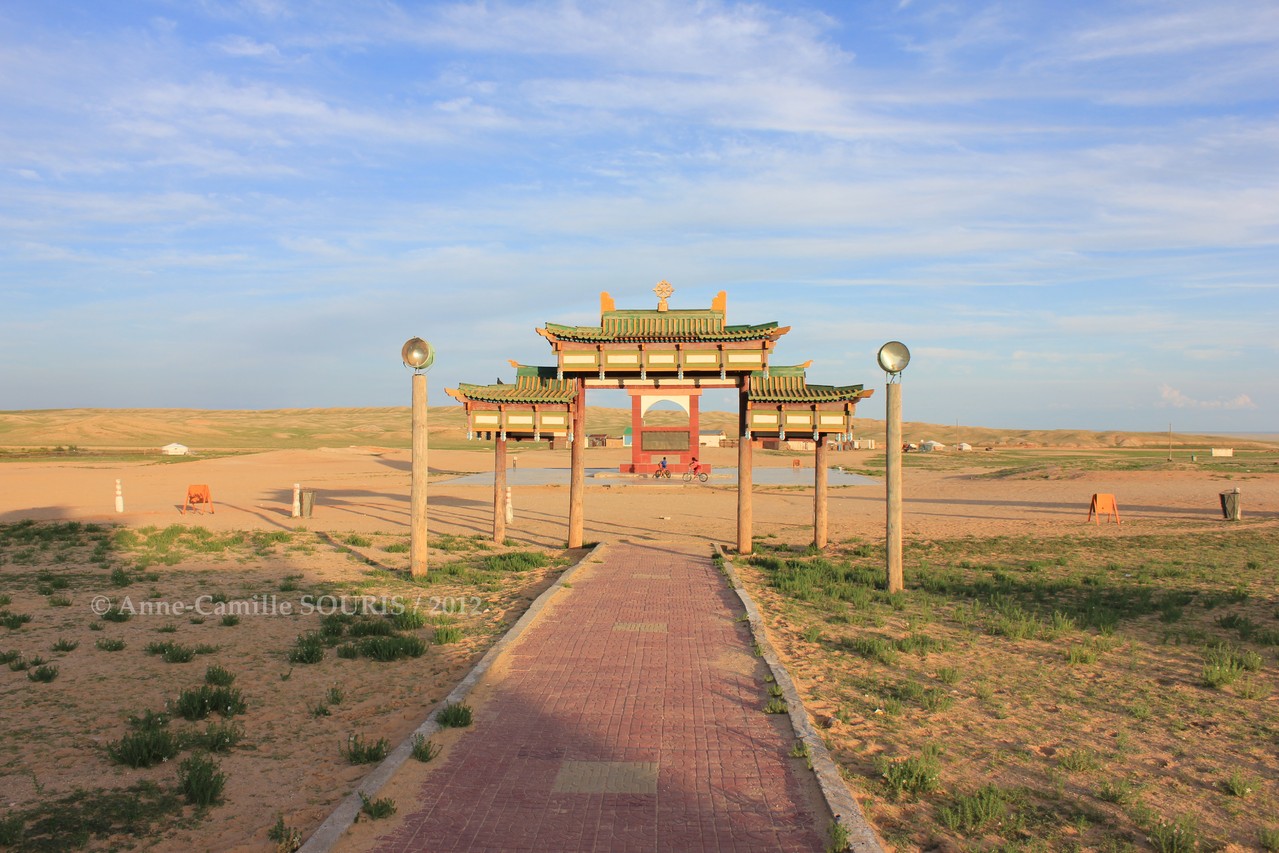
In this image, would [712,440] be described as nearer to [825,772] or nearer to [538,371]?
[538,371]

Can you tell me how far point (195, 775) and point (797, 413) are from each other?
47.3 ft

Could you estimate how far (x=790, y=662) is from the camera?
31.2 feet

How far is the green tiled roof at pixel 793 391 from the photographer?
18328 millimetres

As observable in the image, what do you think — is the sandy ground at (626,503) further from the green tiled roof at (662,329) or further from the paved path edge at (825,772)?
the paved path edge at (825,772)

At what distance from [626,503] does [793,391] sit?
1488 centimetres

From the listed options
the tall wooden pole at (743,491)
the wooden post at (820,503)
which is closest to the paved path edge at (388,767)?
the tall wooden pole at (743,491)

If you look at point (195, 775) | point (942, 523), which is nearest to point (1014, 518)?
point (942, 523)

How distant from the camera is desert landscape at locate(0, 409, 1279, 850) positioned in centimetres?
579

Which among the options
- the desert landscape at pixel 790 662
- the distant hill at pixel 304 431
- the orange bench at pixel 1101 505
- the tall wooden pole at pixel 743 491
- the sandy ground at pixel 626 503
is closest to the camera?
the desert landscape at pixel 790 662

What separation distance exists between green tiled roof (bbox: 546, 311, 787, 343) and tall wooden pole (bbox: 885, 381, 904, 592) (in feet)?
13.6

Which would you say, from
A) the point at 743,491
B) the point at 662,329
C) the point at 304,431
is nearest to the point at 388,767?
the point at 743,491

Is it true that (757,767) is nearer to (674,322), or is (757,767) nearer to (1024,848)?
(1024,848)

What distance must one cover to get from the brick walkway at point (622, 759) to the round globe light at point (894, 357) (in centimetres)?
598

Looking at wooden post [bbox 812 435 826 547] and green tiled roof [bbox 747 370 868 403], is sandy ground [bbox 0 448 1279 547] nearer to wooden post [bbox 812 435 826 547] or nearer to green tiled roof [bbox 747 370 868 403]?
wooden post [bbox 812 435 826 547]
